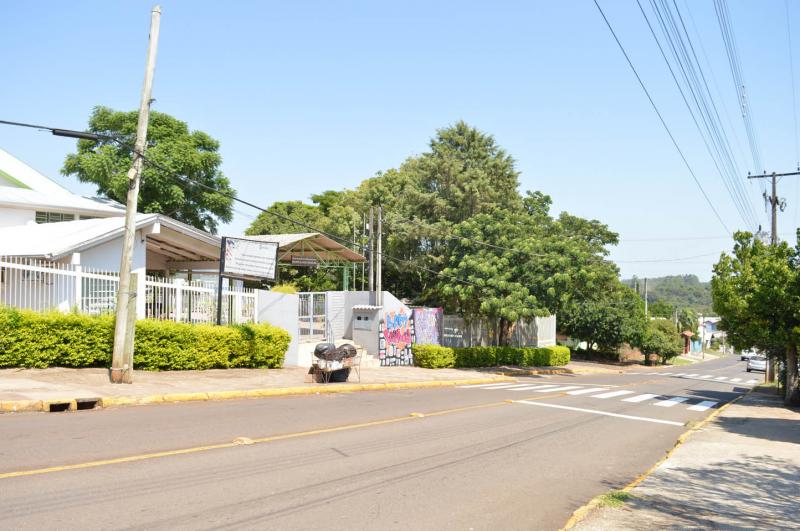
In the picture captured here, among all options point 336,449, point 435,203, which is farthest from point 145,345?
point 435,203

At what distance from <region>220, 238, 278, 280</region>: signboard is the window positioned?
14.6 meters

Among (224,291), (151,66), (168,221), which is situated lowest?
(224,291)

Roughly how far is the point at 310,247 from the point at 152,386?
13738 mm

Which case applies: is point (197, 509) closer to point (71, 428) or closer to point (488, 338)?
point (71, 428)

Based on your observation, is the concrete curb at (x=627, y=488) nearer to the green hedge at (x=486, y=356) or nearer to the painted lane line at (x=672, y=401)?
the painted lane line at (x=672, y=401)

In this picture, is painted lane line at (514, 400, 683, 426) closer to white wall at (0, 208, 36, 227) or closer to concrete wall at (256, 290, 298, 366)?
concrete wall at (256, 290, 298, 366)

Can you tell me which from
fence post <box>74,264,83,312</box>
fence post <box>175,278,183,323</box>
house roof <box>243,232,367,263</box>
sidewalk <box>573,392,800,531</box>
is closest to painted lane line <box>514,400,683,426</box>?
sidewalk <box>573,392,800,531</box>

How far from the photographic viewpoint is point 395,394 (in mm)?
17109

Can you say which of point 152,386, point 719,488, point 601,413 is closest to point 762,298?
point 601,413

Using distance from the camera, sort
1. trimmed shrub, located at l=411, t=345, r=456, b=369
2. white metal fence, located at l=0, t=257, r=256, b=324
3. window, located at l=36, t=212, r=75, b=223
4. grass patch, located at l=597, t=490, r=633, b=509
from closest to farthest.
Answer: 1. grass patch, located at l=597, t=490, r=633, b=509
2. white metal fence, located at l=0, t=257, r=256, b=324
3. trimmed shrub, located at l=411, t=345, r=456, b=369
4. window, located at l=36, t=212, r=75, b=223

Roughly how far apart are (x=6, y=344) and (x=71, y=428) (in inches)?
215

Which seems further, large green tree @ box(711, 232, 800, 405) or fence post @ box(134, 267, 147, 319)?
large green tree @ box(711, 232, 800, 405)

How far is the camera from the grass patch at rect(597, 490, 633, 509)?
658cm

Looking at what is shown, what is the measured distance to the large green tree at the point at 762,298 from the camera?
63.0 feet
